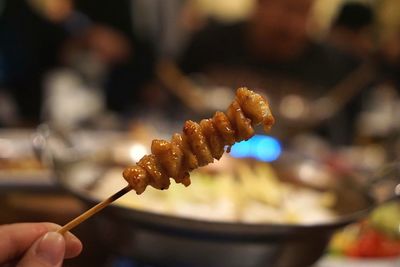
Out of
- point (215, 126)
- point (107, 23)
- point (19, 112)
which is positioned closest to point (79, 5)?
point (107, 23)

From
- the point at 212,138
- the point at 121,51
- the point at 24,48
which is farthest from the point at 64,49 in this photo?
the point at 212,138

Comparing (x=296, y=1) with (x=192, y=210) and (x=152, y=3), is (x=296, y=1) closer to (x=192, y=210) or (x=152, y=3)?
(x=152, y=3)

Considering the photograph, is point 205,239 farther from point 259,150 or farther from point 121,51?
point 121,51

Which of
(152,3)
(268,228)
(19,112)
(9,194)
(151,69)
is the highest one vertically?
(152,3)

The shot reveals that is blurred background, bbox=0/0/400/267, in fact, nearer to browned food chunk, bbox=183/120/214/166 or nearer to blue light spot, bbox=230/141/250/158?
blue light spot, bbox=230/141/250/158

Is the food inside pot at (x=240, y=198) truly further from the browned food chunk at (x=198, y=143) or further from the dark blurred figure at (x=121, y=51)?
the dark blurred figure at (x=121, y=51)
